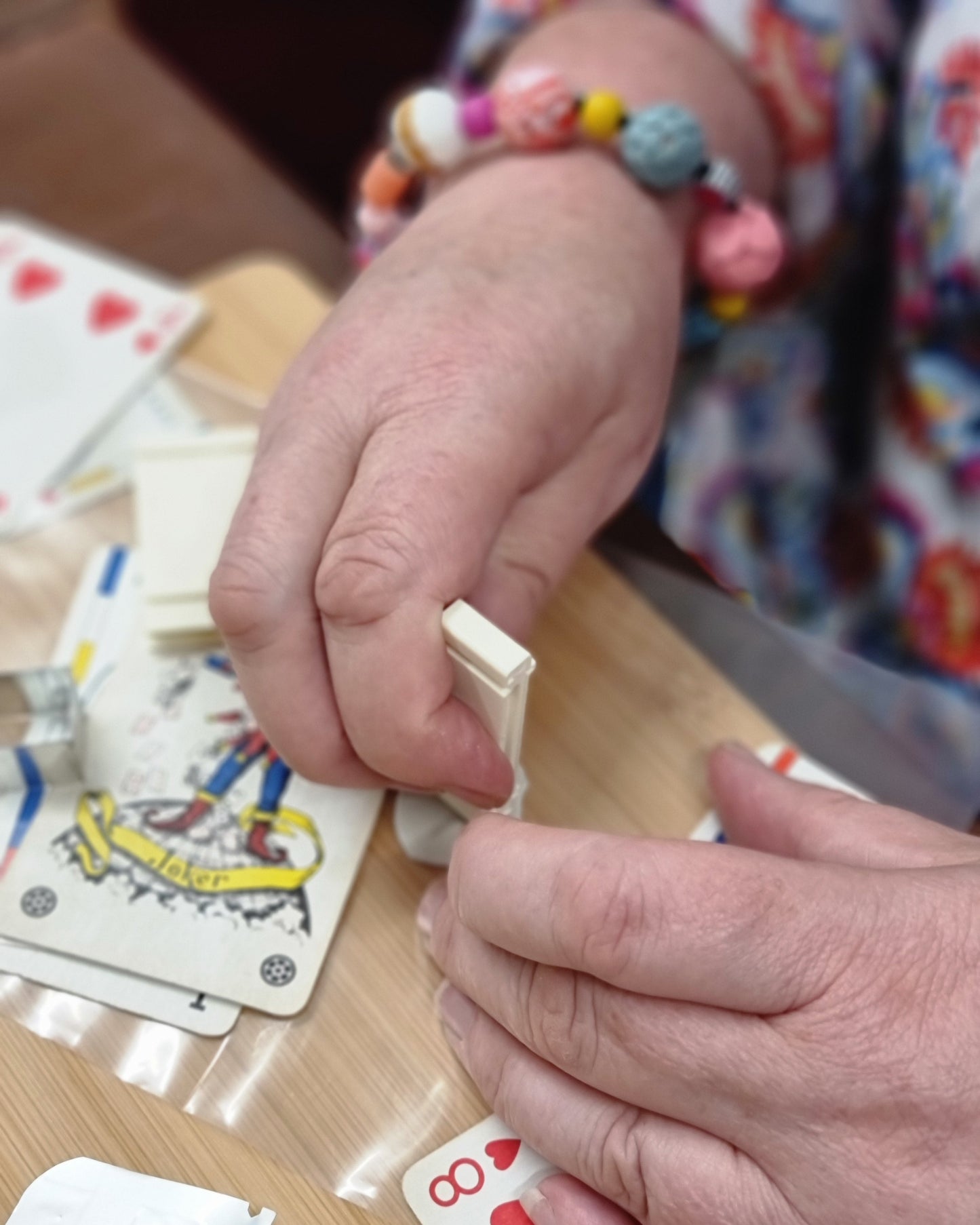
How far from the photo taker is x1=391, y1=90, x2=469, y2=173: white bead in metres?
0.54

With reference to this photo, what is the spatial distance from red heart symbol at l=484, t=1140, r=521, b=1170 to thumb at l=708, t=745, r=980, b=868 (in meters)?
0.14

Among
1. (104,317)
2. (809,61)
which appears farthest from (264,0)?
(809,61)

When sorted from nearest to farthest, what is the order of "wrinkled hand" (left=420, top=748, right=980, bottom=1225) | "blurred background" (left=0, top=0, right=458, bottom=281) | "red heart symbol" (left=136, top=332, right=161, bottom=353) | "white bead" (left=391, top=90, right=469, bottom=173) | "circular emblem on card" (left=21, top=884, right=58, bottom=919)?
"wrinkled hand" (left=420, top=748, right=980, bottom=1225)
"circular emblem on card" (left=21, top=884, right=58, bottom=919)
"white bead" (left=391, top=90, right=469, bottom=173)
"red heart symbol" (left=136, top=332, right=161, bottom=353)
"blurred background" (left=0, top=0, right=458, bottom=281)

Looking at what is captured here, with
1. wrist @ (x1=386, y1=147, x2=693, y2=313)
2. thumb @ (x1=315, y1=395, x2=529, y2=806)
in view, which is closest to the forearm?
wrist @ (x1=386, y1=147, x2=693, y2=313)

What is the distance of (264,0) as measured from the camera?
4.92 ft

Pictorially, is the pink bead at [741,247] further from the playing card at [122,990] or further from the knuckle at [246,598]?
the playing card at [122,990]

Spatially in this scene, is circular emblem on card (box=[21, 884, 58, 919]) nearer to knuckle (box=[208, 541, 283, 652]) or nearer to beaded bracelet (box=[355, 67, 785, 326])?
knuckle (box=[208, 541, 283, 652])

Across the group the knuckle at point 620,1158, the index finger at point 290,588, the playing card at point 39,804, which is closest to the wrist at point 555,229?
the index finger at point 290,588

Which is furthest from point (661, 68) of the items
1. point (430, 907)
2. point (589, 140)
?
point (430, 907)

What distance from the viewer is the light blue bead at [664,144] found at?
1.71ft

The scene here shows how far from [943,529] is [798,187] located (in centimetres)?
22

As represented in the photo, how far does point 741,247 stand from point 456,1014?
1.29 feet

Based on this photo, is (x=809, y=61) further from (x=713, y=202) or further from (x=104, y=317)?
(x=104, y=317)

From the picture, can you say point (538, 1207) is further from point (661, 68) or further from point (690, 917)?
point (661, 68)
